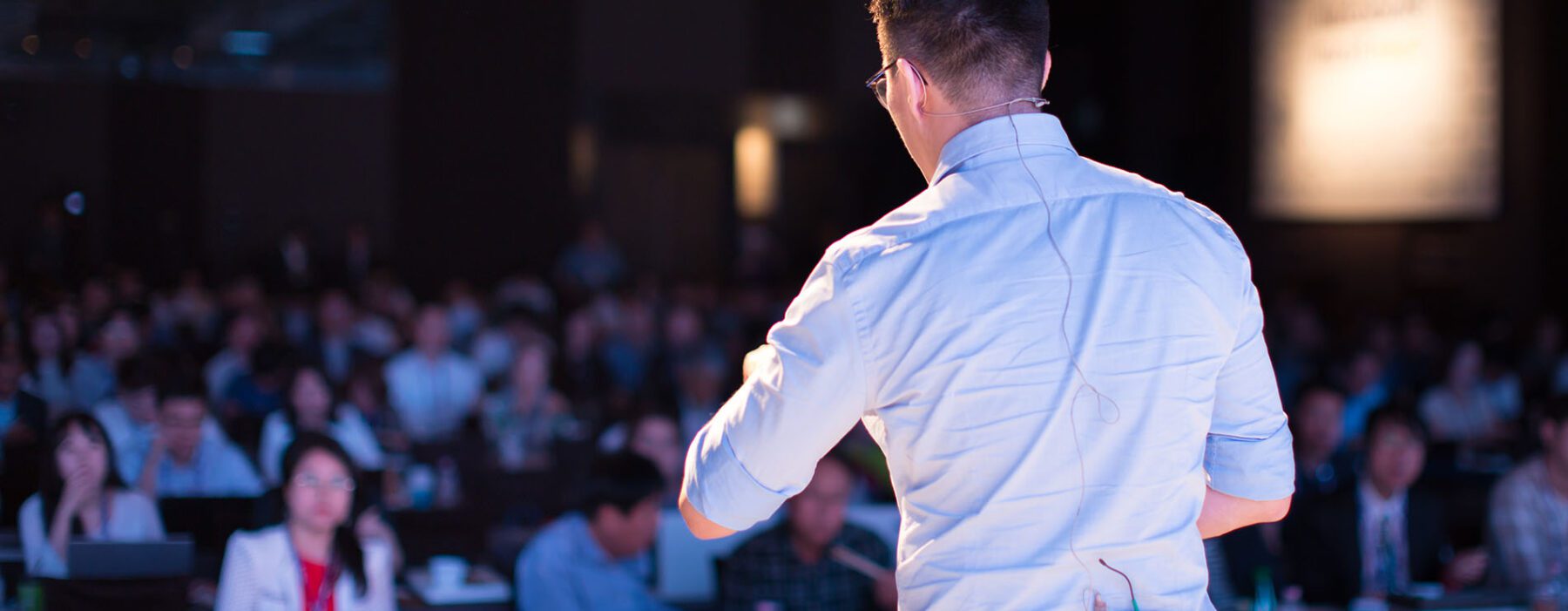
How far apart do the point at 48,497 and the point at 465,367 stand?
392 centimetres

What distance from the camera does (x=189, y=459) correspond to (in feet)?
18.2

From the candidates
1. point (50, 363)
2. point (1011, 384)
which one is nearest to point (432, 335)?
point (50, 363)

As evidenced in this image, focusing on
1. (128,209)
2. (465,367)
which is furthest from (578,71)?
(465,367)

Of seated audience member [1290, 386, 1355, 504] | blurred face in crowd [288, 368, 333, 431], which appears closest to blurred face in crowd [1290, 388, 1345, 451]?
seated audience member [1290, 386, 1355, 504]

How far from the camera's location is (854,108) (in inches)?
556

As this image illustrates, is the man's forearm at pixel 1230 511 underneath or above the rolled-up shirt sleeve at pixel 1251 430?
underneath

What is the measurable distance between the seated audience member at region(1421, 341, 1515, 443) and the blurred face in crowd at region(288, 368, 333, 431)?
562 cm

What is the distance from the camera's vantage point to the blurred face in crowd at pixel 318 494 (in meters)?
3.56

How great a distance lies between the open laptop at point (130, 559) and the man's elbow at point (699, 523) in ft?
9.43

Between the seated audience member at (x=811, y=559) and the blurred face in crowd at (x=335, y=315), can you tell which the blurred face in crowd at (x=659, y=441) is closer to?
→ the seated audience member at (x=811, y=559)

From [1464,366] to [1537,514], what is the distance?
11.3 ft

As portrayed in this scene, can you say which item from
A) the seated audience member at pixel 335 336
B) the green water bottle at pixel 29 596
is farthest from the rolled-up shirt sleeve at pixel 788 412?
the seated audience member at pixel 335 336

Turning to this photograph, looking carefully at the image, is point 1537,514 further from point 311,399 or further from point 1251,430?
point 311,399

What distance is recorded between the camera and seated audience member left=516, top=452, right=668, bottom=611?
405cm
